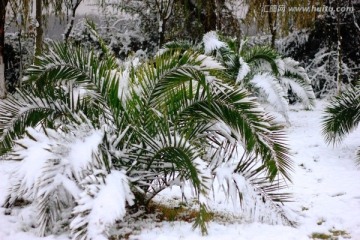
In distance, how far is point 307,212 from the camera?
4812mm

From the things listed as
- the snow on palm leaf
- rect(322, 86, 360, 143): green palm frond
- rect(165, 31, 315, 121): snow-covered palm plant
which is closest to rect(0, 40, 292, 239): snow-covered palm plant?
rect(322, 86, 360, 143): green palm frond

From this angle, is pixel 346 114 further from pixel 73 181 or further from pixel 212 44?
pixel 73 181

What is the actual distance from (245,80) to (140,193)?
6.59 meters

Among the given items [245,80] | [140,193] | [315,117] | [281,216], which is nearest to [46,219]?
[140,193]

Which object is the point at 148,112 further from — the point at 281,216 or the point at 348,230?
the point at 348,230

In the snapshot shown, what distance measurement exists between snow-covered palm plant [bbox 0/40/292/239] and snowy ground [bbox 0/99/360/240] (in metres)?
0.20

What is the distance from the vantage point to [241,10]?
14492 millimetres

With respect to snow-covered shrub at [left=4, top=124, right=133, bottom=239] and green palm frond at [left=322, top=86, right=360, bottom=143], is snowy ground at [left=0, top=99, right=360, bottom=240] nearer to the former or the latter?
snow-covered shrub at [left=4, top=124, right=133, bottom=239]

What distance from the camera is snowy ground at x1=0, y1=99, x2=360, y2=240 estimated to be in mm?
3908

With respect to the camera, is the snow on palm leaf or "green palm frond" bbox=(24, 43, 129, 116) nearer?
"green palm frond" bbox=(24, 43, 129, 116)

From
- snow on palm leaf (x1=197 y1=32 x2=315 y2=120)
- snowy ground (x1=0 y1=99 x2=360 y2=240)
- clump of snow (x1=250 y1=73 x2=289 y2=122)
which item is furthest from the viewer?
snow on palm leaf (x1=197 y1=32 x2=315 y2=120)

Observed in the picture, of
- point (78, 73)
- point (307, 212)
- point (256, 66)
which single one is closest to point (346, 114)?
point (307, 212)

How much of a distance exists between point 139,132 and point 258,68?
7.57m

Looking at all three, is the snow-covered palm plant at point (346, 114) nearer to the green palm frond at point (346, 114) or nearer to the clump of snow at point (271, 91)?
the green palm frond at point (346, 114)
